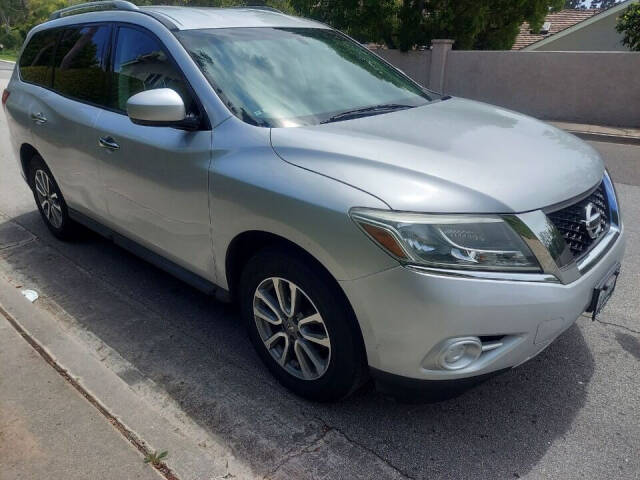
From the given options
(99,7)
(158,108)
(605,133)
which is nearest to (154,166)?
(158,108)

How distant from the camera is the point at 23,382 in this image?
110 inches

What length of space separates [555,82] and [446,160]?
11.8m

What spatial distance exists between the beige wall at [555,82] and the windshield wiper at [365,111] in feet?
35.0

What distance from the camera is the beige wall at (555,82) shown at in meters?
11.7

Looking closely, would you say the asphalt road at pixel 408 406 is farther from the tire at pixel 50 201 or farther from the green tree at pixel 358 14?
the green tree at pixel 358 14

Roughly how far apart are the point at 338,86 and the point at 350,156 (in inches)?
39.3

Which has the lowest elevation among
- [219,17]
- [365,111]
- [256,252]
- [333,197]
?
[256,252]

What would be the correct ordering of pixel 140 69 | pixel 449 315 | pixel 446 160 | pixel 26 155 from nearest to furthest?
1. pixel 449 315
2. pixel 446 160
3. pixel 140 69
4. pixel 26 155

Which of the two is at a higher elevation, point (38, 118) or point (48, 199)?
point (38, 118)

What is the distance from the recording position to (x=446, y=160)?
89.9 inches

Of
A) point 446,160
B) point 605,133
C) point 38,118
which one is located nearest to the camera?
point 446,160

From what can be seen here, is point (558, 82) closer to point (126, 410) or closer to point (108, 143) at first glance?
point (108, 143)

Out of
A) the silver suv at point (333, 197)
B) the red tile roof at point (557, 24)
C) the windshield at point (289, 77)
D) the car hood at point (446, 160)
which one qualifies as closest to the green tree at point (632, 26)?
the red tile roof at point (557, 24)

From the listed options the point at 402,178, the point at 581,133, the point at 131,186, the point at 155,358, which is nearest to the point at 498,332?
the point at 402,178
